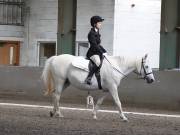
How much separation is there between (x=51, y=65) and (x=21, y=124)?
2959 mm

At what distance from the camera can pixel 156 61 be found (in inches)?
1142

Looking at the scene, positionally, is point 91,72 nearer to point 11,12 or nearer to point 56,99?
point 56,99

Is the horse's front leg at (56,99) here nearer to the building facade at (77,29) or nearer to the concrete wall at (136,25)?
the building facade at (77,29)

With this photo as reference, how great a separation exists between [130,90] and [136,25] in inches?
242

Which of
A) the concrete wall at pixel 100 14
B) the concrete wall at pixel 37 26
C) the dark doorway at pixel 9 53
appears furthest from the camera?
the dark doorway at pixel 9 53

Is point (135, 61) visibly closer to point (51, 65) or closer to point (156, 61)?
point (51, 65)

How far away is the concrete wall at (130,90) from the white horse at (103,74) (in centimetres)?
479

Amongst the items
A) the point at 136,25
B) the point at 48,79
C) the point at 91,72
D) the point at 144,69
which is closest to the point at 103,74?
the point at 91,72

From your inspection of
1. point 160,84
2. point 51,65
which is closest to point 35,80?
point 160,84

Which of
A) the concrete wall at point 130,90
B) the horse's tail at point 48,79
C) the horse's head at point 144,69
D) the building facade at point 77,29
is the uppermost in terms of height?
the building facade at point 77,29

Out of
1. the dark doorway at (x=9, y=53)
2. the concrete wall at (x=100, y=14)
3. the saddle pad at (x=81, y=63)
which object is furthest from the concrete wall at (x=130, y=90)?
the dark doorway at (x=9, y=53)

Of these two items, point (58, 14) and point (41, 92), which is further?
point (58, 14)

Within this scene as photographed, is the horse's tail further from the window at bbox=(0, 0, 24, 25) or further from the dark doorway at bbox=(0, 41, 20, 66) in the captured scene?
the dark doorway at bbox=(0, 41, 20, 66)

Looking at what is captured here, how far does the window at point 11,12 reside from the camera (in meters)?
31.6
